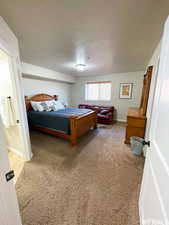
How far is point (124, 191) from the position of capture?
4.85ft

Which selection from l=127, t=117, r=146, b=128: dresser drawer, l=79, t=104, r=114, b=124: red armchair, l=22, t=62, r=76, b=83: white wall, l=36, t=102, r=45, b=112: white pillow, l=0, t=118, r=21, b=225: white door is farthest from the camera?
l=79, t=104, r=114, b=124: red armchair

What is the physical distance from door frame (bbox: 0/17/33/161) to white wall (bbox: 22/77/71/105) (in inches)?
86.8

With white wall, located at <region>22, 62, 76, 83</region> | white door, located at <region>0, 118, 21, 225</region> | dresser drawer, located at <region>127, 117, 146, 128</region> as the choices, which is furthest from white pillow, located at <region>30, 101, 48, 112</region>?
white door, located at <region>0, 118, 21, 225</region>

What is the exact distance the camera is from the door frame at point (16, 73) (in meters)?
1.43

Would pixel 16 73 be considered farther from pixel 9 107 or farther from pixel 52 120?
pixel 52 120

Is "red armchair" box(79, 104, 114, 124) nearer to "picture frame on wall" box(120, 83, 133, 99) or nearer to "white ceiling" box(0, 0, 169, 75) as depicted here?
"picture frame on wall" box(120, 83, 133, 99)

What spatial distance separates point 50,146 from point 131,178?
6.52 ft

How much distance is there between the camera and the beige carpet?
117 centimetres

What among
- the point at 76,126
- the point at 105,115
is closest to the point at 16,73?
the point at 76,126

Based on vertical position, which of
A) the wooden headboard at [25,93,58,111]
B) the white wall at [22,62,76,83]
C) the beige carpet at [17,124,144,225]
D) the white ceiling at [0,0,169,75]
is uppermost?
the white ceiling at [0,0,169,75]

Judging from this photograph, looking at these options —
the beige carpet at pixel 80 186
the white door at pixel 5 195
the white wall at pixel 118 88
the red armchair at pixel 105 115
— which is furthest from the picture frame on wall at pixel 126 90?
the white door at pixel 5 195

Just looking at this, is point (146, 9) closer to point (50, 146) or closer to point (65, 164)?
point (65, 164)

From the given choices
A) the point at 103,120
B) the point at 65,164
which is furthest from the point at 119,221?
the point at 103,120

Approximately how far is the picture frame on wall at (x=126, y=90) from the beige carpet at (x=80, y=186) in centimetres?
292
